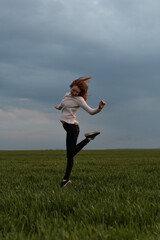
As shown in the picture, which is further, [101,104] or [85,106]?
[85,106]

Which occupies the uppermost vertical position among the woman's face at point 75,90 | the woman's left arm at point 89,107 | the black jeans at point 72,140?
the woman's face at point 75,90

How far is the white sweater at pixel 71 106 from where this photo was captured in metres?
6.21

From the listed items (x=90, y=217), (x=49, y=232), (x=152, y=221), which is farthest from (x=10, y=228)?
(x=152, y=221)

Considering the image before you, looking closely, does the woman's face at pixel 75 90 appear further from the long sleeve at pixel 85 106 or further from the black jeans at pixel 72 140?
the black jeans at pixel 72 140

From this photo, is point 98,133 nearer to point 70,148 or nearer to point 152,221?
point 70,148

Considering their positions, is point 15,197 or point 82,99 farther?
point 82,99

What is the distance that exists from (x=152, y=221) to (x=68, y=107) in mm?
3518

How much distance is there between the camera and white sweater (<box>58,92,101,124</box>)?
20.4 ft

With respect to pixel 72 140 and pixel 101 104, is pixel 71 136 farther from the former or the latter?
pixel 101 104

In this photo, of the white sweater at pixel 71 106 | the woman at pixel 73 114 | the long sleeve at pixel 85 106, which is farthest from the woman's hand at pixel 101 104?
the woman at pixel 73 114

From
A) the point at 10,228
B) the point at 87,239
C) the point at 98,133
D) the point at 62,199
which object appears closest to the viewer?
the point at 87,239

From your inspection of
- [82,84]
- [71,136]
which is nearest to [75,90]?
[82,84]

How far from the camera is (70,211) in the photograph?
4066mm

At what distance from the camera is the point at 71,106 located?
6.25 m
